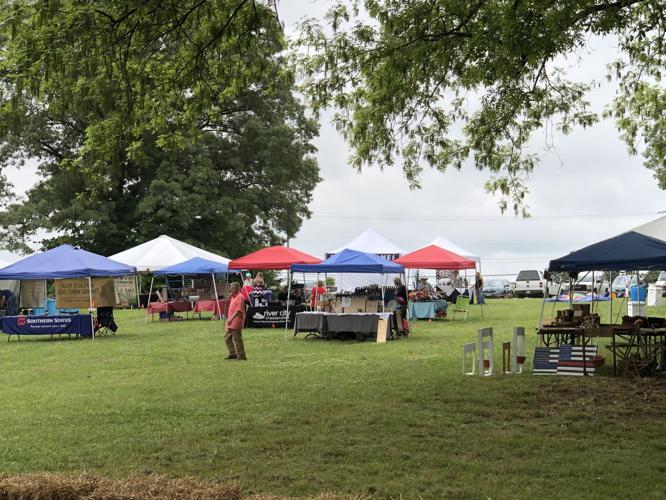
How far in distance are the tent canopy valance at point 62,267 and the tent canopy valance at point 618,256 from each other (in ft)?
42.1

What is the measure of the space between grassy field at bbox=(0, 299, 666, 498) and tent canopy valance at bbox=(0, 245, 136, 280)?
20.1 ft

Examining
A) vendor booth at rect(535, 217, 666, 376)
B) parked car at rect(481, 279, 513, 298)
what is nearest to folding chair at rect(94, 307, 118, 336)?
vendor booth at rect(535, 217, 666, 376)

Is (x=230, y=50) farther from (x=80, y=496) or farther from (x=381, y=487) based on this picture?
(x=80, y=496)

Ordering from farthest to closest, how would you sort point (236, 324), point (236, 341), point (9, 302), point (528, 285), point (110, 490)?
point (528, 285) → point (9, 302) → point (236, 341) → point (236, 324) → point (110, 490)

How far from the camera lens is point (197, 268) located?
26844mm

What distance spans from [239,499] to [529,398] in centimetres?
699

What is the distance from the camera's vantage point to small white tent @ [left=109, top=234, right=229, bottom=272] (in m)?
29.5

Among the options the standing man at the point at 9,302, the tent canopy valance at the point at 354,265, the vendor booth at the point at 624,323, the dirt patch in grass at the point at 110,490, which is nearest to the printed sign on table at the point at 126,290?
the standing man at the point at 9,302

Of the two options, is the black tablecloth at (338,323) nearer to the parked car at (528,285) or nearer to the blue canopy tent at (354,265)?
the blue canopy tent at (354,265)

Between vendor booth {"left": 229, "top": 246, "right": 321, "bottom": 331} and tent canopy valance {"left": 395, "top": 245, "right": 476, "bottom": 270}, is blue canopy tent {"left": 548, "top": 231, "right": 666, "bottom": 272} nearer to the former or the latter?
vendor booth {"left": 229, "top": 246, "right": 321, "bottom": 331}

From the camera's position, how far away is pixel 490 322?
78.8ft

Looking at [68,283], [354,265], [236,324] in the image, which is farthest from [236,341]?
[68,283]

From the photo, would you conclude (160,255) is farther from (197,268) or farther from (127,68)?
(127,68)

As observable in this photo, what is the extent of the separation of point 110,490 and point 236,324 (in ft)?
34.7
